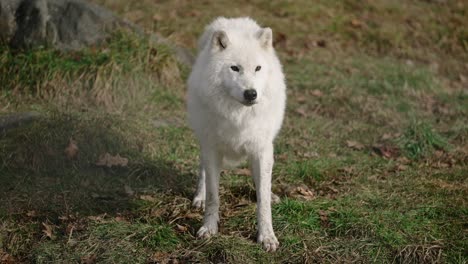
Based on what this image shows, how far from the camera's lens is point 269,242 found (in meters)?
4.31

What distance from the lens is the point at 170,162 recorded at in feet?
19.5

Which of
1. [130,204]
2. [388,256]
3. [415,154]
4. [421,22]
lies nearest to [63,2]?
[130,204]

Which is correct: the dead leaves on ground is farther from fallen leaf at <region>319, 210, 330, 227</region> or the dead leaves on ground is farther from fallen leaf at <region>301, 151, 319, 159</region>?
fallen leaf at <region>301, 151, 319, 159</region>

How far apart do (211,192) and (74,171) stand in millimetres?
1707

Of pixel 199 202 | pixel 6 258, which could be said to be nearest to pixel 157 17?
pixel 199 202

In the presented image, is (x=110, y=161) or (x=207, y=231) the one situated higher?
(x=207, y=231)

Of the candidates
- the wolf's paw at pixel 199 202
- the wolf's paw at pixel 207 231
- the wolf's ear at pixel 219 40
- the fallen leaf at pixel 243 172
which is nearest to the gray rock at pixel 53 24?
the fallen leaf at pixel 243 172

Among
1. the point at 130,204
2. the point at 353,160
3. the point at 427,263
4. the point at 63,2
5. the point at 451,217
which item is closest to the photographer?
the point at 427,263

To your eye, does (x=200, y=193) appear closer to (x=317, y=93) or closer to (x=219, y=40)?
(x=219, y=40)

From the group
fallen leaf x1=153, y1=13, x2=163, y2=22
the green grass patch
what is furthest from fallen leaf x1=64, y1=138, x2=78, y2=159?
fallen leaf x1=153, y1=13, x2=163, y2=22

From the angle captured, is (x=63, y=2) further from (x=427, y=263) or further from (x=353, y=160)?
(x=427, y=263)

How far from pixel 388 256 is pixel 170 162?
8.31 ft

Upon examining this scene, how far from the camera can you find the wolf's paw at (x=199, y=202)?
16.6ft

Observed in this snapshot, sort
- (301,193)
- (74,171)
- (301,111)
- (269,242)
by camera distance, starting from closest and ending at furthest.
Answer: (269,242) < (301,193) < (74,171) < (301,111)
